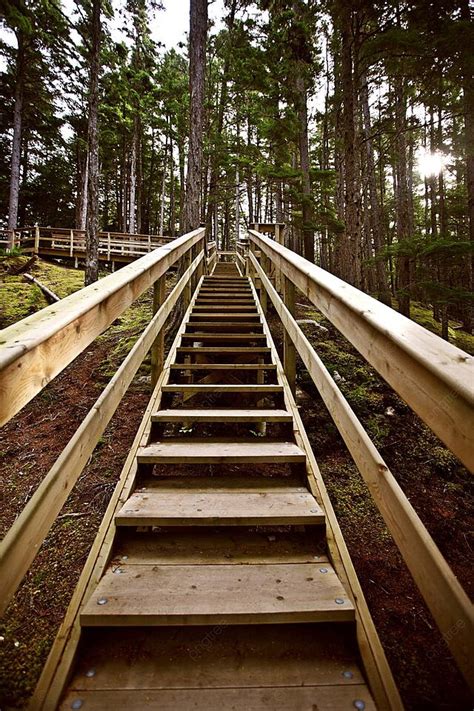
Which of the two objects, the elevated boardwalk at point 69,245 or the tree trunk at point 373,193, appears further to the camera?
the elevated boardwalk at point 69,245

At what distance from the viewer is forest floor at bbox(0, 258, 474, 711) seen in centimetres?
186

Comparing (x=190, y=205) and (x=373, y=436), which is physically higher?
(x=190, y=205)

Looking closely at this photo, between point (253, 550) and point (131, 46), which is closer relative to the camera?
point (253, 550)

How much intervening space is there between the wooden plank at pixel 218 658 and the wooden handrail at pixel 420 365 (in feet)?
A: 3.20

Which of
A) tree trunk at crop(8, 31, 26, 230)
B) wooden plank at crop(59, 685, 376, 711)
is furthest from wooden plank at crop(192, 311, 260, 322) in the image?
tree trunk at crop(8, 31, 26, 230)

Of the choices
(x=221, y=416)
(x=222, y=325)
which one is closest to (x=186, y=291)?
(x=222, y=325)

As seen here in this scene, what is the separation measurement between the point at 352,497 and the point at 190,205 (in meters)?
5.54

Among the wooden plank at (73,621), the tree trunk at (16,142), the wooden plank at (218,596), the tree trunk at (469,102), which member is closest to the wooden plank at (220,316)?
the wooden plank at (73,621)

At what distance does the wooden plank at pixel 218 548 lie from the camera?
156cm

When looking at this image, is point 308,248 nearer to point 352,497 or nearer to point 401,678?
point 352,497

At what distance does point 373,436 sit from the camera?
387 cm

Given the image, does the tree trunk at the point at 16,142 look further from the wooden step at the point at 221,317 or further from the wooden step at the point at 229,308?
the wooden step at the point at 221,317

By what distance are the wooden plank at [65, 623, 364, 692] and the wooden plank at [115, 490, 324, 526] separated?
42 cm

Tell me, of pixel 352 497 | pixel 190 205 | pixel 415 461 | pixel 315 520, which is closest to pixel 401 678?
pixel 315 520
